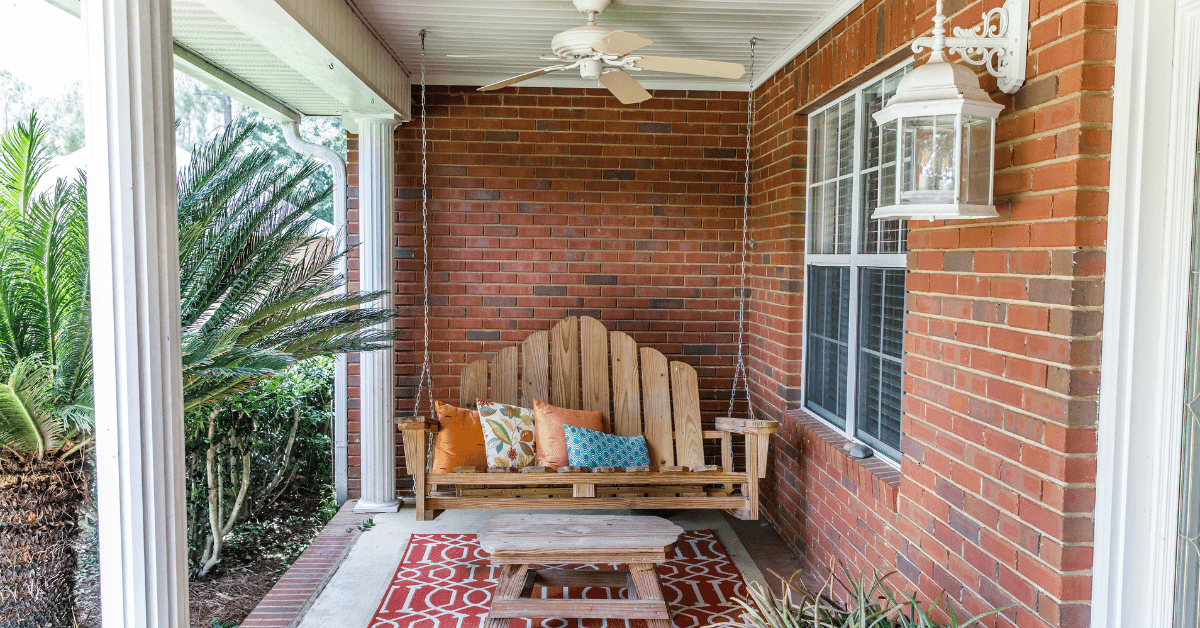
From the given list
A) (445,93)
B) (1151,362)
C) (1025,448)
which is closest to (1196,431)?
(1151,362)

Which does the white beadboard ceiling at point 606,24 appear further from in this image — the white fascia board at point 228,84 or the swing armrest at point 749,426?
the swing armrest at point 749,426

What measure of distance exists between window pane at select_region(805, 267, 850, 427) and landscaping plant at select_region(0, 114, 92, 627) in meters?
3.03

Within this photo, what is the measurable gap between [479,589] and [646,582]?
0.88 meters

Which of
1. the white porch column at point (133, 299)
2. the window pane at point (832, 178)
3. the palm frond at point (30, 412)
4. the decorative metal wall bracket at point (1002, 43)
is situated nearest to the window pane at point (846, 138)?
the window pane at point (832, 178)

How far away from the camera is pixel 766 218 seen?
467 centimetres

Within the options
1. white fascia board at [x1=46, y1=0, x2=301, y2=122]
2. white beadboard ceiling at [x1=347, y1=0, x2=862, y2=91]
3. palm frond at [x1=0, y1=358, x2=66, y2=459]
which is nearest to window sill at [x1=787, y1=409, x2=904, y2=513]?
white beadboard ceiling at [x1=347, y1=0, x2=862, y2=91]

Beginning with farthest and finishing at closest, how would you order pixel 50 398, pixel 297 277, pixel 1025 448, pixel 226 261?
pixel 297 277 → pixel 226 261 → pixel 50 398 → pixel 1025 448

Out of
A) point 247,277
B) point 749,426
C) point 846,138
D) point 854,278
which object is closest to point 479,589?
point 749,426

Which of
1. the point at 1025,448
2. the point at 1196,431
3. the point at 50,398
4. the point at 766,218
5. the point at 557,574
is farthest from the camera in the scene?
the point at 766,218

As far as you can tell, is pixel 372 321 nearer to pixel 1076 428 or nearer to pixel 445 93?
pixel 445 93

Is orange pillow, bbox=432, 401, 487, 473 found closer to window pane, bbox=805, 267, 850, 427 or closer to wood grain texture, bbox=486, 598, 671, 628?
wood grain texture, bbox=486, 598, 671, 628

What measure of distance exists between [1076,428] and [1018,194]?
2.04 ft

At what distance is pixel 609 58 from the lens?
3.17m

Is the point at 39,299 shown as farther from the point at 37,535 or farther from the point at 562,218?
the point at 562,218
